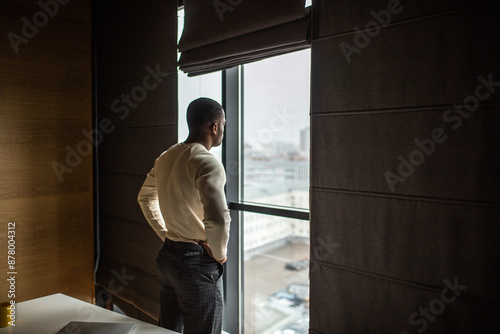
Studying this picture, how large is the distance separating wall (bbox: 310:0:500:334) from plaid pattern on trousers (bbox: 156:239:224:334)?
519 mm

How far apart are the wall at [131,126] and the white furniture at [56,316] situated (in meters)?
1.18

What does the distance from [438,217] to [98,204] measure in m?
2.89

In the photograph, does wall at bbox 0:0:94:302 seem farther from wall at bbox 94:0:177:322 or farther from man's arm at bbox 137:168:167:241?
man's arm at bbox 137:168:167:241

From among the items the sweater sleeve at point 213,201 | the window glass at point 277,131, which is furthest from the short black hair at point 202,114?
the window glass at point 277,131

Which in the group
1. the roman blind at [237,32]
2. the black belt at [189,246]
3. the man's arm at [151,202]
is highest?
the roman blind at [237,32]

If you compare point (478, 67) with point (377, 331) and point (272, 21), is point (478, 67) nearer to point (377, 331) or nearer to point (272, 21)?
point (272, 21)

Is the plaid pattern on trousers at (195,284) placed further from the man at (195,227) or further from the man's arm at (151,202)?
the man's arm at (151,202)

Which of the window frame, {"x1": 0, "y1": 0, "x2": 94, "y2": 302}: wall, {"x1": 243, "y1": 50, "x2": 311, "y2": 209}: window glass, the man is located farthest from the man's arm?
{"x1": 0, "y1": 0, "x2": 94, "y2": 302}: wall

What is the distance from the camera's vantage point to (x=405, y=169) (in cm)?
164

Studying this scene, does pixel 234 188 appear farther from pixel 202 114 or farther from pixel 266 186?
pixel 202 114

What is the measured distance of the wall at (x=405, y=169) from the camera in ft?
4.76

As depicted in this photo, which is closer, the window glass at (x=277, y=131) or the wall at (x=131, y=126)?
the window glass at (x=277, y=131)

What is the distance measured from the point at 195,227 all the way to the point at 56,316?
699 mm

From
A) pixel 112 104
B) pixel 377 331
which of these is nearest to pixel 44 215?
pixel 112 104
